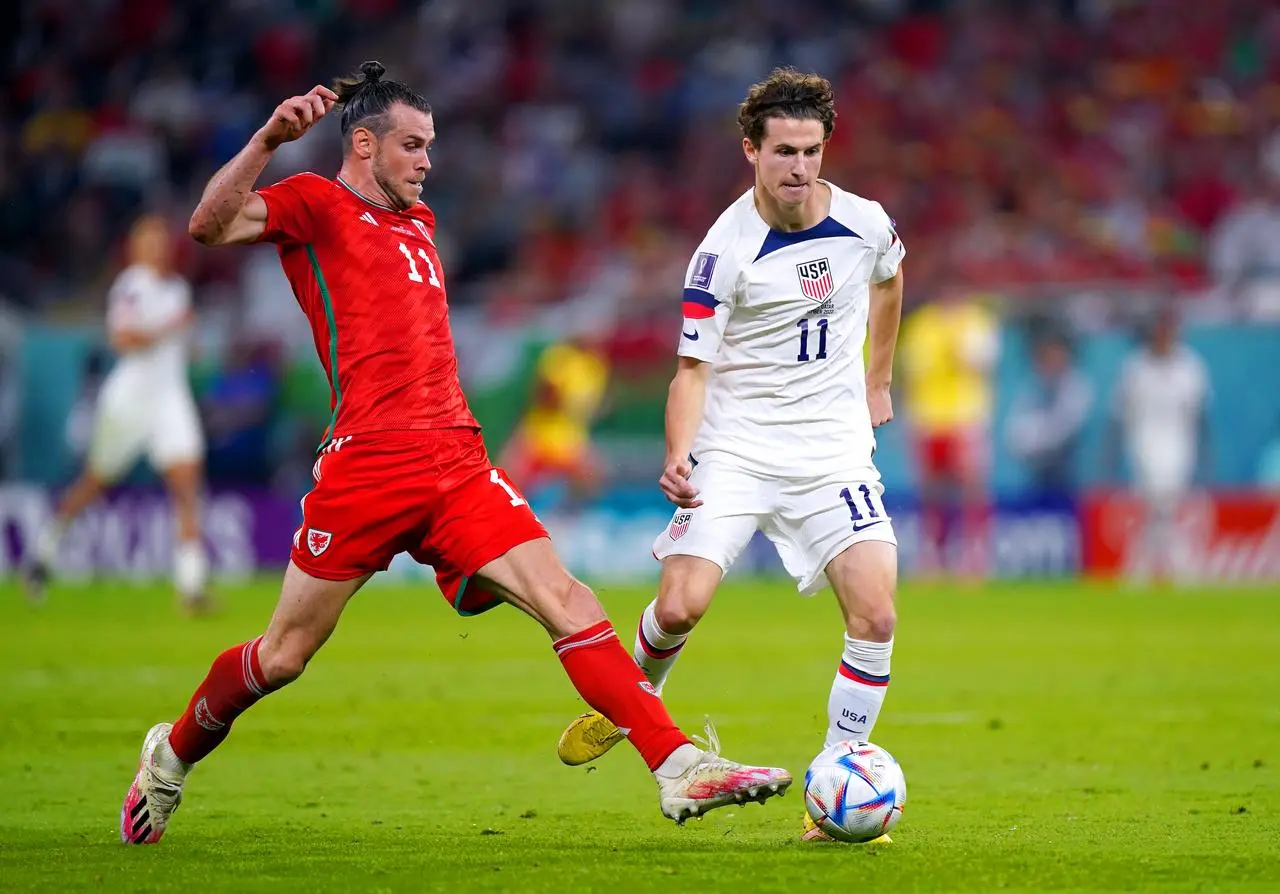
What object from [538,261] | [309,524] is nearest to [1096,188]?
[538,261]

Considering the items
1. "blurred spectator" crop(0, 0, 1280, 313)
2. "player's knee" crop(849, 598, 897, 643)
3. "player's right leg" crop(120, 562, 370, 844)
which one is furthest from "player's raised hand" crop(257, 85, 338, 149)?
"blurred spectator" crop(0, 0, 1280, 313)

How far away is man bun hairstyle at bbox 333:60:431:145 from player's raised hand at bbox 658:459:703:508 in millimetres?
1466

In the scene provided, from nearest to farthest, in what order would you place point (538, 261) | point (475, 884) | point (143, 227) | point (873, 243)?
point (475, 884)
point (873, 243)
point (143, 227)
point (538, 261)

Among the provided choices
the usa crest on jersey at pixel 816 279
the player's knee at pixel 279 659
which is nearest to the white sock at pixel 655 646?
the usa crest on jersey at pixel 816 279

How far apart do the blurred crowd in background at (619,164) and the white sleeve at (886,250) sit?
12.9m

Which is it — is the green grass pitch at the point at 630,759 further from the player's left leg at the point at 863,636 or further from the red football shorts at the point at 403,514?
the red football shorts at the point at 403,514

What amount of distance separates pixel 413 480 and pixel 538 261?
56.4 feet

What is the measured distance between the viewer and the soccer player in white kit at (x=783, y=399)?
6625 millimetres

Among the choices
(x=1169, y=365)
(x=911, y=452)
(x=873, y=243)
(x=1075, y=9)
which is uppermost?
(x=1075, y=9)

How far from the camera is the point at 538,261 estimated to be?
914 inches

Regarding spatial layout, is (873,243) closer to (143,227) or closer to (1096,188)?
(143,227)

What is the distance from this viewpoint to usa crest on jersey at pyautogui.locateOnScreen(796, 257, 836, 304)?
6.82 meters

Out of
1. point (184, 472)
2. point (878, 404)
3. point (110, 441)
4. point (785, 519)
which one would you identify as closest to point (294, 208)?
point (785, 519)

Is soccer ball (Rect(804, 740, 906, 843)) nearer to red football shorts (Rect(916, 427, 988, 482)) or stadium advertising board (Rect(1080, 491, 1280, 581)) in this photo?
red football shorts (Rect(916, 427, 988, 482))
